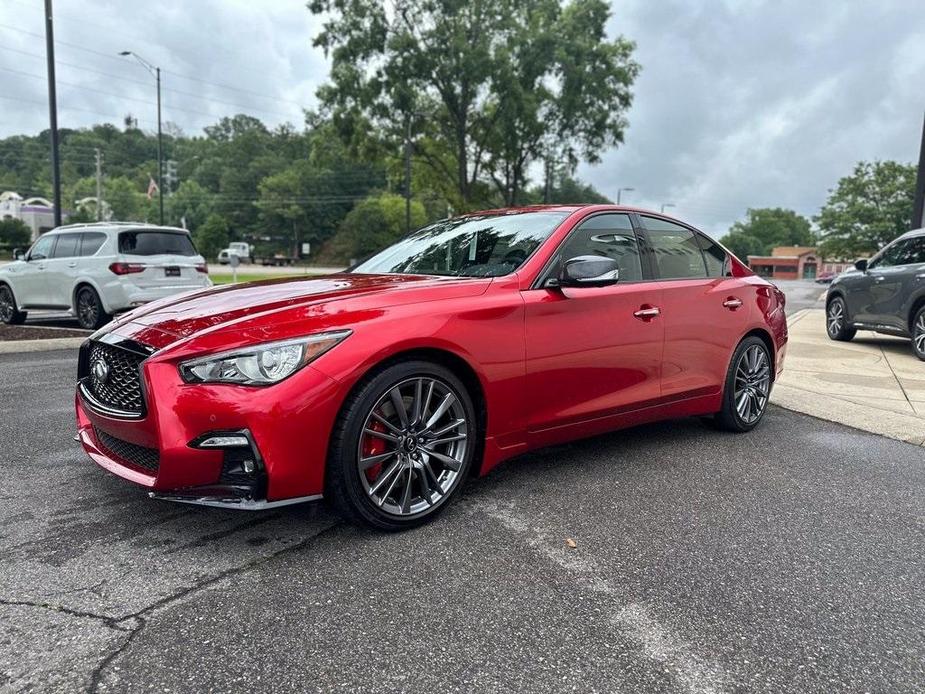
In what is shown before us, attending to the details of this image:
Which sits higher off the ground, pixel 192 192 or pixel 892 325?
pixel 192 192

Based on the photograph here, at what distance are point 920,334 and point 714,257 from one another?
5.92 meters

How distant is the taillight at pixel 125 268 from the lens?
Result: 33.0 ft

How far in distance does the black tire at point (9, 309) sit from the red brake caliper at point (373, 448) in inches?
434

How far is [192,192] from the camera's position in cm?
8688

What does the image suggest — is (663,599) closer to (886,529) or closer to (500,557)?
(500,557)

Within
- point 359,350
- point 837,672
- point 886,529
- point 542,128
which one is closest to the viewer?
point 837,672

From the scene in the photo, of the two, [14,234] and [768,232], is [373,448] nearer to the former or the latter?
[14,234]

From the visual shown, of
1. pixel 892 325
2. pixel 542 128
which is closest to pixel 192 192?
pixel 542 128

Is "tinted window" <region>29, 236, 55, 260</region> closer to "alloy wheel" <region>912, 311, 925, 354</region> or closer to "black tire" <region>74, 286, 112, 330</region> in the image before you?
"black tire" <region>74, 286, 112, 330</region>

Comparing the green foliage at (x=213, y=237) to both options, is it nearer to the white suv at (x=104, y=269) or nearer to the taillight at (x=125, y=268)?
the white suv at (x=104, y=269)

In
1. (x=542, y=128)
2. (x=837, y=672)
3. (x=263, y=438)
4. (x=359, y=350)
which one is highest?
(x=542, y=128)

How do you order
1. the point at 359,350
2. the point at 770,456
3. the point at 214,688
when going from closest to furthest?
the point at 214,688 < the point at 359,350 < the point at 770,456

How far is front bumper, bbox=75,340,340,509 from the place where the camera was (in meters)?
2.62

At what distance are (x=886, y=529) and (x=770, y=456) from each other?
117cm
